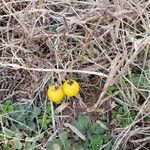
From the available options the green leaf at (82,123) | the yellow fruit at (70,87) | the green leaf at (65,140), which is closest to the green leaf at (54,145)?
the green leaf at (65,140)

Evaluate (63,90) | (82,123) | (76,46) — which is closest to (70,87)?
(63,90)

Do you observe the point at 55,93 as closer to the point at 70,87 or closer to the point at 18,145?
the point at 70,87

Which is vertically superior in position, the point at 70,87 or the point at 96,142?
the point at 70,87

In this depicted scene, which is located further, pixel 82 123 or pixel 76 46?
pixel 76 46

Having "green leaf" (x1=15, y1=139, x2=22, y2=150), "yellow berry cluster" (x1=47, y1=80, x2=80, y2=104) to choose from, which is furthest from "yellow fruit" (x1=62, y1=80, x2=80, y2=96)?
"green leaf" (x1=15, y1=139, x2=22, y2=150)

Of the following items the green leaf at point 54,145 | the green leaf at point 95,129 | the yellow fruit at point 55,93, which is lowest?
the green leaf at point 54,145

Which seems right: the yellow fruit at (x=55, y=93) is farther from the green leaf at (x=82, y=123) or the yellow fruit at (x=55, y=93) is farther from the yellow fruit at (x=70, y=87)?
the green leaf at (x=82, y=123)

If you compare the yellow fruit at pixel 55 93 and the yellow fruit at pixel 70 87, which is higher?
the yellow fruit at pixel 70 87

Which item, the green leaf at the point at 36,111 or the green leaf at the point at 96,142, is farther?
the green leaf at the point at 36,111
